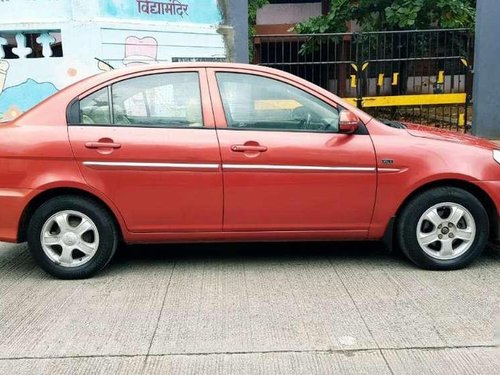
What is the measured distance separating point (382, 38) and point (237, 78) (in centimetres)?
759

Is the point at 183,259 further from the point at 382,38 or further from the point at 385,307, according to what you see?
the point at 382,38

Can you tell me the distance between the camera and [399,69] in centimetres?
1219

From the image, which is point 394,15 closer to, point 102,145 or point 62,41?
point 62,41

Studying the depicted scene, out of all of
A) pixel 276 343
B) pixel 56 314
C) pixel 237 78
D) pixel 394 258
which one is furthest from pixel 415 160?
pixel 56 314

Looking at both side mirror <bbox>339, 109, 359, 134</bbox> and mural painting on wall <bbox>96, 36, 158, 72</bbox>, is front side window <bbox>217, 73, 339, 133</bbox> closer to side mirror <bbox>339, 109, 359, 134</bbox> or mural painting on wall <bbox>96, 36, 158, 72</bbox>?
side mirror <bbox>339, 109, 359, 134</bbox>

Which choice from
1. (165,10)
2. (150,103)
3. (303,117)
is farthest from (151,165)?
(165,10)

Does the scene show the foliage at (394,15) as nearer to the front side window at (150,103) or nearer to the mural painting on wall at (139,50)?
the mural painting on wall at (139,50)

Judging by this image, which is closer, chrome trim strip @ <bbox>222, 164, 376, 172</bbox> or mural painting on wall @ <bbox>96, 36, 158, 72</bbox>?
chrome trim strip @ <bbox>222, 164, 376, 172</bbox>

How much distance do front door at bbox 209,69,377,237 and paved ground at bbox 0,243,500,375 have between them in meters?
0.50

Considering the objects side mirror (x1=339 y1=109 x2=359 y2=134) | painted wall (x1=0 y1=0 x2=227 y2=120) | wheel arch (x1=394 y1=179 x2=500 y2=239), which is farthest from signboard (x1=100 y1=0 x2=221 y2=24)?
wheel arch (x1=394 y1=179 x2=500 y2=239)

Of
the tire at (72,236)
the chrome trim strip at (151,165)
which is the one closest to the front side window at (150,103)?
the chrome trim strip at (151,165)

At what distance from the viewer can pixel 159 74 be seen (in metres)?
4.73

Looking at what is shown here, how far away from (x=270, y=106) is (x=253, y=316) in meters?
1.74

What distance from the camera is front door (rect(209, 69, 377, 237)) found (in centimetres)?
457
